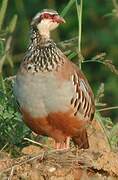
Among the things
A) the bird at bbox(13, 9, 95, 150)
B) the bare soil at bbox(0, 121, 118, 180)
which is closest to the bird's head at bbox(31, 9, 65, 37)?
the bird at bbox(13, 9, 95, 150)

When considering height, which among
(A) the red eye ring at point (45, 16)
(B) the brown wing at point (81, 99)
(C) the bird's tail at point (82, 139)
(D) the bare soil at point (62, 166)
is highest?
(A) the red eye ring at point (45, 16)

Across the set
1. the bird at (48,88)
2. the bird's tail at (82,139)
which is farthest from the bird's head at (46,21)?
the bird's tail at (82,139)

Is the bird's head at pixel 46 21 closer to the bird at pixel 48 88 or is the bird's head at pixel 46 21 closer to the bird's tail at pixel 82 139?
the bird at pixel 48 88

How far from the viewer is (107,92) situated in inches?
479

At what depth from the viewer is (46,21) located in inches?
278

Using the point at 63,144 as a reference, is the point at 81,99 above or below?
above

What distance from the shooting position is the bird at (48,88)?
6.93 m

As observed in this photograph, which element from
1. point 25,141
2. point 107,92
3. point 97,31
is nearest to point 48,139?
point 25,141

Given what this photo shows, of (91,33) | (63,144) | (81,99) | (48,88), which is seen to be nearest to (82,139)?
(63,144)

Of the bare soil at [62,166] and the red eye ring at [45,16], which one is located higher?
the red eye ring at [45,16]

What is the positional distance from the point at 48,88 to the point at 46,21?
0.50 meters

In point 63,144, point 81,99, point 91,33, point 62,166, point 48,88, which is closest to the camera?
point 62,166

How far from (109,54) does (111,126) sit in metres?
4.92

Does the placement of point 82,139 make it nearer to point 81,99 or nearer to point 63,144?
point 63,144
